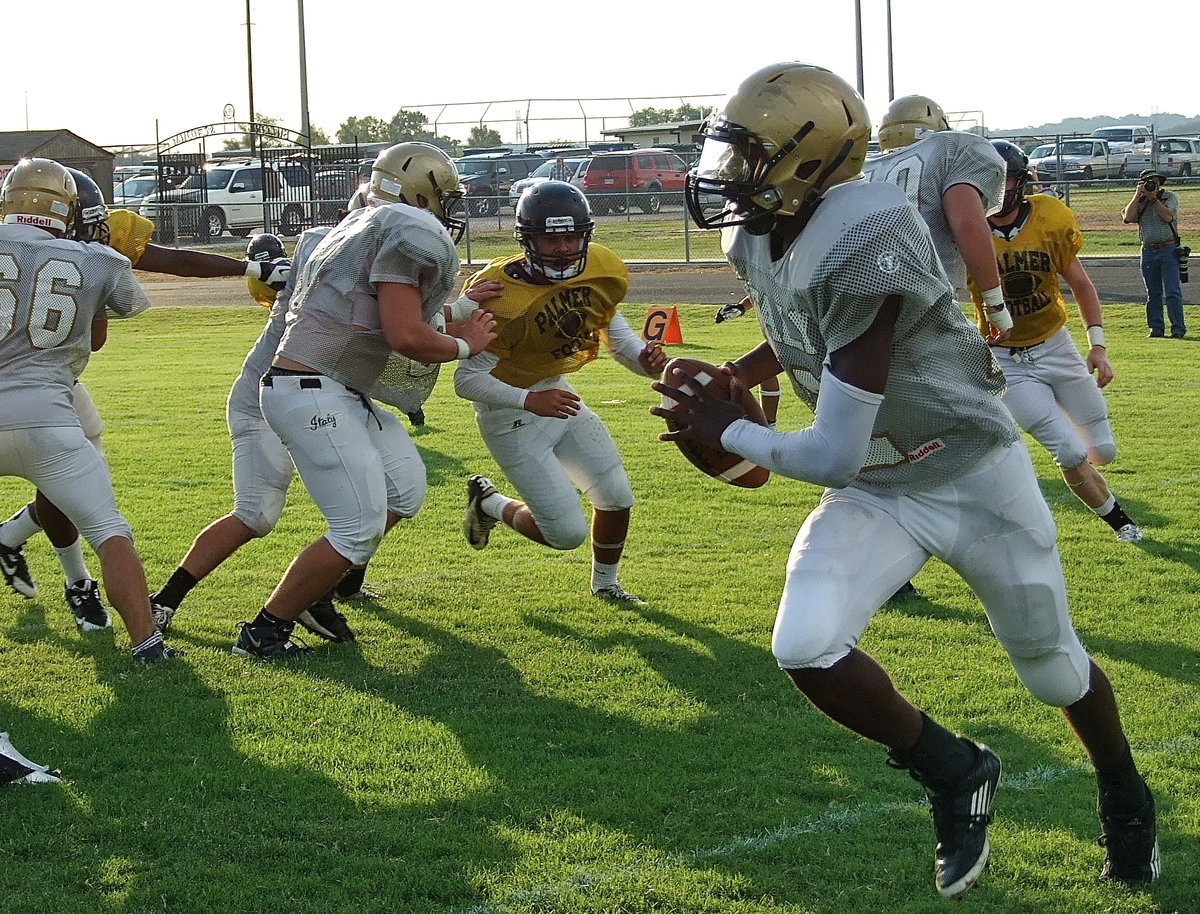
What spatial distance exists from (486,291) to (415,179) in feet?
1.80

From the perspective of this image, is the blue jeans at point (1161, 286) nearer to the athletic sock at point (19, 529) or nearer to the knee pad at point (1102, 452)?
the knee pad at point (1102, 452)

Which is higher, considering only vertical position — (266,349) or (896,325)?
(896,325)

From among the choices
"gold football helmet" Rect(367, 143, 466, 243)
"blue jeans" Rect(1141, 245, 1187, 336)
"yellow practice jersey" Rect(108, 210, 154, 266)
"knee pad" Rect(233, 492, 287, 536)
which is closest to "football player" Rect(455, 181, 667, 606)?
"gold football helmet" Rect(367, 143, 466, 243)

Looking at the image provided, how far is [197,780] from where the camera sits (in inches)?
164

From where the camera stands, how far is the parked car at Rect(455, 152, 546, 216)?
3278cm

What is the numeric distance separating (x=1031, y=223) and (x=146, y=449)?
20.8 ft

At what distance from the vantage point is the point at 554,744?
448 centimetres

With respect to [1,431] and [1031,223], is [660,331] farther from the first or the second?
[1,431]

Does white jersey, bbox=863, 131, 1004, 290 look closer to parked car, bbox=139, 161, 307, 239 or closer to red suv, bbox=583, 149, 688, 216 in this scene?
parked car, bbox=139, 161, 307, 239

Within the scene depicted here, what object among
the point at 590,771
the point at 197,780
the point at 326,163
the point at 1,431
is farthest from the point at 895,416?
the point at 326,163

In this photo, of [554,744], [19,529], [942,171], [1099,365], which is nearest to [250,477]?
[19,529]

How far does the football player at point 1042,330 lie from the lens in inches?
266

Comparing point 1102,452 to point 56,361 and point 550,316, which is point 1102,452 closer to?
point 550,316

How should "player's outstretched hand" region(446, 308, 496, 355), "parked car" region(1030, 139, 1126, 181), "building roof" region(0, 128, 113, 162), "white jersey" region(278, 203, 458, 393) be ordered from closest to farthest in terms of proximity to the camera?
"white jersey" region(278, 203, 458, 393), "player's outstretched hand" region(446, 308, 496, 355), "parked car" region(1030, 139, 1126, 181), "building roof" region(0, 128, 113, 162)
